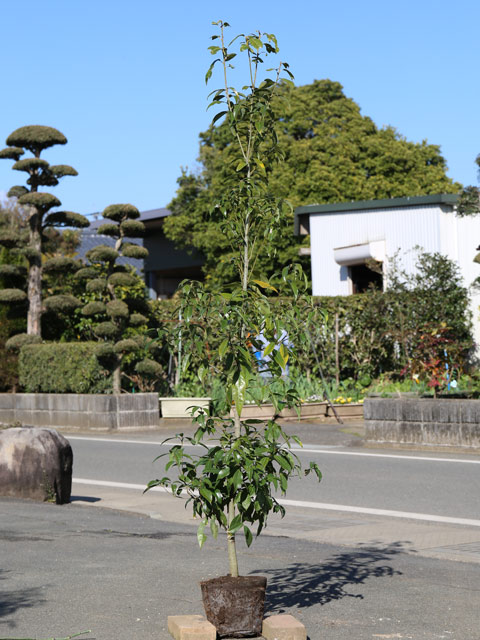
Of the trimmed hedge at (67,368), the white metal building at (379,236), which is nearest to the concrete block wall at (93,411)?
the trimmed hedge at (67,368)

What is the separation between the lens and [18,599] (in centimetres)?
597

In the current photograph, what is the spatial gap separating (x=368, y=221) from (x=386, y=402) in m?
11.0

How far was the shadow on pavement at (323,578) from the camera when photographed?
19.8ft

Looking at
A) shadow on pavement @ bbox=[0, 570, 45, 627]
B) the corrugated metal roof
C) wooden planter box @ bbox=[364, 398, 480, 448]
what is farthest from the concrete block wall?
shadow on pavement @ bbox=[0, 570, 45, 627]

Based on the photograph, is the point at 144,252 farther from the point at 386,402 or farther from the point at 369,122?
the point at 369,122

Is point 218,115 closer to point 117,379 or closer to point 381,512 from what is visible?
point 381,512

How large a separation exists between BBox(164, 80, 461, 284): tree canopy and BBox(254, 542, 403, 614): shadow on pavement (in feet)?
93.8

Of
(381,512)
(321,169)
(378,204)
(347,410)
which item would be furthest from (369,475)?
(321,169)

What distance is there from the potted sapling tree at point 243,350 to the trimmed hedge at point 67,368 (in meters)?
17.3

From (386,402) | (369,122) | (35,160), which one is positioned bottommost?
(386,402)

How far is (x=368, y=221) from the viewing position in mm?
26781

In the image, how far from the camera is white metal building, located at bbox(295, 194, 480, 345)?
24766mm

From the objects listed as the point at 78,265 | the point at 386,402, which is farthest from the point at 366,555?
the point at 78,265

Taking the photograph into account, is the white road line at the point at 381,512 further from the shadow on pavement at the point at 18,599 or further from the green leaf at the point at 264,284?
the green leaf at the point at 264,284
